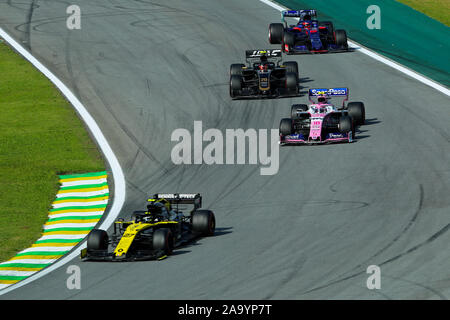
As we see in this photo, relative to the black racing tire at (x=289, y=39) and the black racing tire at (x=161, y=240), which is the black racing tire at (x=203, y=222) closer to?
the black racing tire at (x=161, y=240)

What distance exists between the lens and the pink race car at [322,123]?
2728cm

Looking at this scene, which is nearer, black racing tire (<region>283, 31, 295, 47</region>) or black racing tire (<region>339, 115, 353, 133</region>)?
black racing tire (<region>339, 115, 353, 133</region>)

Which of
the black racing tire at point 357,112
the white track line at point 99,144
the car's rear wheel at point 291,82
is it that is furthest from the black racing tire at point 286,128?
the white track line at point 99,144

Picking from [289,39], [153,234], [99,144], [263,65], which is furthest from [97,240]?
[289,39]

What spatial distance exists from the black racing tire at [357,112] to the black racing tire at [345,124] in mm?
1538

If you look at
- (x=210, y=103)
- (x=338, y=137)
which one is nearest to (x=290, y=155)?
(x=338, y=137)

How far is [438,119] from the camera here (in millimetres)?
29344

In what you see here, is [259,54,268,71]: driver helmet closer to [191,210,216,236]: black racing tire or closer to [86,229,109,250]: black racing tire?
[191,210,216,236]: black racing tire

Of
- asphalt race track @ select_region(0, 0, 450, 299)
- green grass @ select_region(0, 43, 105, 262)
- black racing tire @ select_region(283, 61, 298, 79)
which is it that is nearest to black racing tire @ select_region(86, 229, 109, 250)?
asphalt race track @ select_region(0, 0, 450, 299)

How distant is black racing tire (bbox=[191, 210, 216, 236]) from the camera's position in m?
19.8

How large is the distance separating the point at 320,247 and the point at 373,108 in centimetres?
1419

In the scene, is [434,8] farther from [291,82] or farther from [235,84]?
[235,84]

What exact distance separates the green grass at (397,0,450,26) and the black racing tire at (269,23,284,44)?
828 centimetres

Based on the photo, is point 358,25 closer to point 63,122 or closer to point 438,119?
point 438,119
